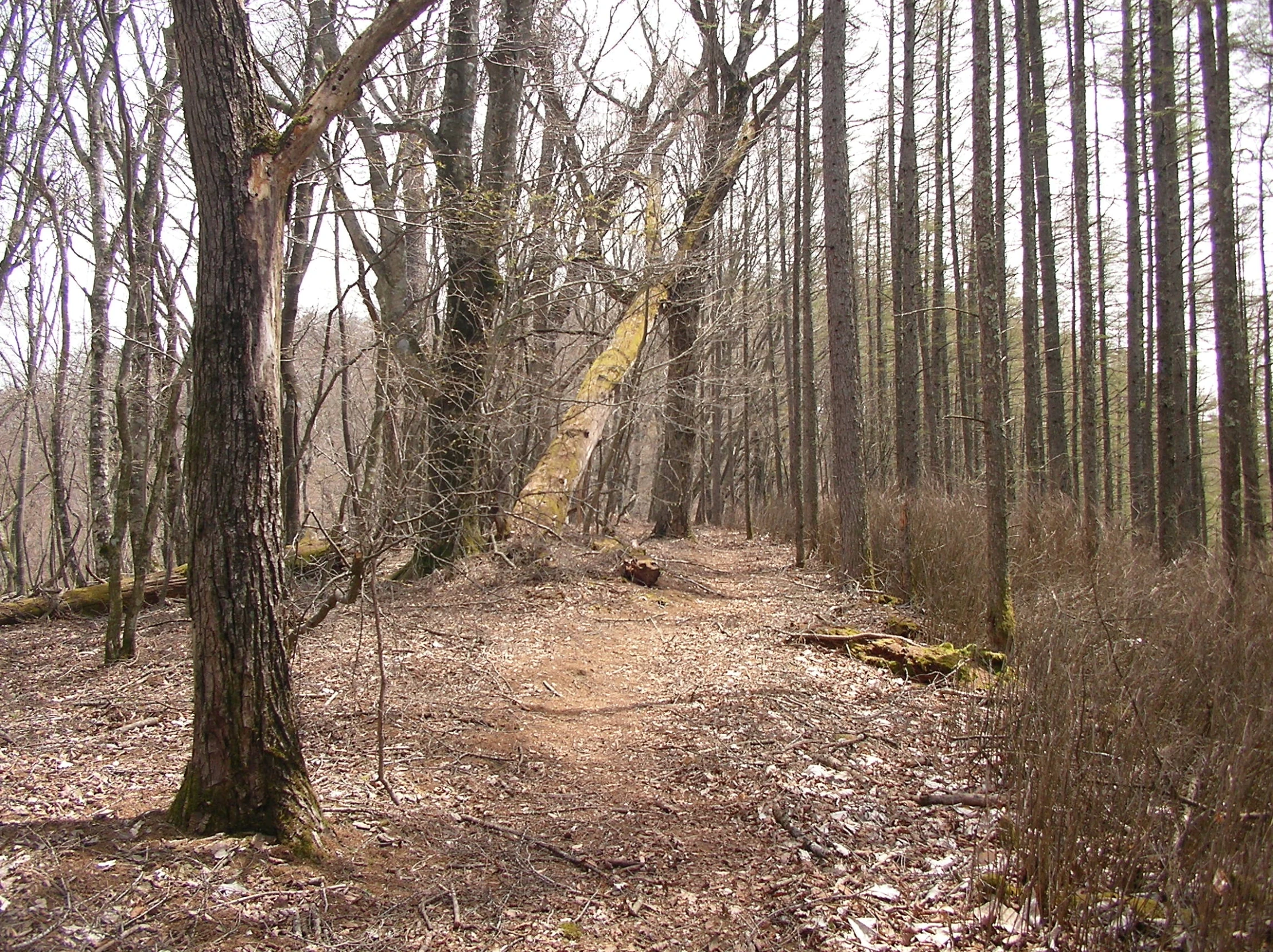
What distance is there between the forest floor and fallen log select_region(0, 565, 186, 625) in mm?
713

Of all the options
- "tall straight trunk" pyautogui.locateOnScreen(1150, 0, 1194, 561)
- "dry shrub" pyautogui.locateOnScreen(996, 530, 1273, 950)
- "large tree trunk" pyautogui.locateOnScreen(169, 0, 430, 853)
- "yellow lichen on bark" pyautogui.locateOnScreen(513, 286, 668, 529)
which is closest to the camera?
"dry shrub" pyautogui.locateOnScreen(996, 530, 1273, 950)

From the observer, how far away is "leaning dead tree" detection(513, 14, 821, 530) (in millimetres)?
9586

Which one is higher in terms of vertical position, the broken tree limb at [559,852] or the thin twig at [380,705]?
the thin twig at [380,705]

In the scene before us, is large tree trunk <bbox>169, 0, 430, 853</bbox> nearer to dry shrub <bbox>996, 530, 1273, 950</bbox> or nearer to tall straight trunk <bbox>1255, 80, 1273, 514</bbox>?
dry shrub <bbox>996, 530, 1273, 950</bbox>

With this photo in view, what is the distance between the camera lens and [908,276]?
11359 mm

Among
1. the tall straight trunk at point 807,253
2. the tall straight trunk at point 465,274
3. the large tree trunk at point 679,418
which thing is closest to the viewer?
the tall straight trunk at point 465,274

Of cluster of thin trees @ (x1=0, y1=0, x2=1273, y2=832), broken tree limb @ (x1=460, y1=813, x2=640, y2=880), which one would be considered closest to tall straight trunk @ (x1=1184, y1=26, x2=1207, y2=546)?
Answer: cluster of thin trees @ (x1=0, y1=0, x2=1273, y2=832)

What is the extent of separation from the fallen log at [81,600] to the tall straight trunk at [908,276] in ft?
29.2

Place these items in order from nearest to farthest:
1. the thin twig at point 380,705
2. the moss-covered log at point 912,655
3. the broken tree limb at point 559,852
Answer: the broken tree limb at point 559,852
the thin twig at point 380,705
the moss-covered log at point 912,655

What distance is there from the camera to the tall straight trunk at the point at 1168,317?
920 cm

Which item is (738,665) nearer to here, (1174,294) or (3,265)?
(1174,294)

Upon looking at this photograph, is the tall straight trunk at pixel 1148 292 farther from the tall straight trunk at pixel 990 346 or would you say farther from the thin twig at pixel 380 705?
the thin twig at pixel 380 705

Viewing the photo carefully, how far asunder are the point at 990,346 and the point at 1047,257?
842cm

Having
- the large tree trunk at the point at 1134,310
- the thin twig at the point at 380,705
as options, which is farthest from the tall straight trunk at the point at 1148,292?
the thin twig at the point at 380,705
